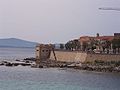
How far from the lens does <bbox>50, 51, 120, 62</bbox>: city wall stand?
6956 cm

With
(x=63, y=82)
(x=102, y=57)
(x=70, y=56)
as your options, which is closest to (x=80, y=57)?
(x=70, y=56)

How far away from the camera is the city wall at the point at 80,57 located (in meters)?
69.6

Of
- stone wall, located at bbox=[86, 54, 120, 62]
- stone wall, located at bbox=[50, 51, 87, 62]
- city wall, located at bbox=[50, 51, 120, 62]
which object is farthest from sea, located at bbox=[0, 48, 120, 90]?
stone wall, located at bbox=[50, 51, 87, 62]

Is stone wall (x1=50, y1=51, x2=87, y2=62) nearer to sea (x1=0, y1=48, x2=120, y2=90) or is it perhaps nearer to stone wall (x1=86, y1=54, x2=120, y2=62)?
stone wall (x1=86, y1=54, x2=120, y2=62)

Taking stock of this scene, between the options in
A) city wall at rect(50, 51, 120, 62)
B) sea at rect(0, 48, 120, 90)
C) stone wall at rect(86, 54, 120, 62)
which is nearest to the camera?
sea at rect(0, 48, 120, 90)

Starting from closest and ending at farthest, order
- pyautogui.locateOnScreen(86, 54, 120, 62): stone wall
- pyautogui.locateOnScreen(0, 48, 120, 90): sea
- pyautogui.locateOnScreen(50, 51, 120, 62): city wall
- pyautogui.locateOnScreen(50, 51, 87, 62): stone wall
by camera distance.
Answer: pyautogui.locateOnScreen(0, 48, 120, 90): sea
pyautogui.locateOnScreen(86, 54, 120, 62): stone wall
pyautogui.locateOnScreen(50, 51, 120, 62): city wall
pyautogui.locateOnScreen(50, 51, 87, 62): stone wall

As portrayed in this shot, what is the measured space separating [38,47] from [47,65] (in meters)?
12.0

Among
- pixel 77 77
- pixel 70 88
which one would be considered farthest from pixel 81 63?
pixel 70 88

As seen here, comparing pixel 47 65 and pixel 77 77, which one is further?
pixel 47 65

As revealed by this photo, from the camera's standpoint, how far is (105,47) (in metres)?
86.4

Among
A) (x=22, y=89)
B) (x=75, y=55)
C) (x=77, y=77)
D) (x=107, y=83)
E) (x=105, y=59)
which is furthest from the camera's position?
(x=75, y=55)

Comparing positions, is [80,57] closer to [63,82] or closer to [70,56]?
[70,56]

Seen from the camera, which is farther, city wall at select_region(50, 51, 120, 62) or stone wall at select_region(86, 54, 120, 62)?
city wall at select_region(50, 51, 120, 62)

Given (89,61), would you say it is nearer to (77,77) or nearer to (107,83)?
(77,77)
